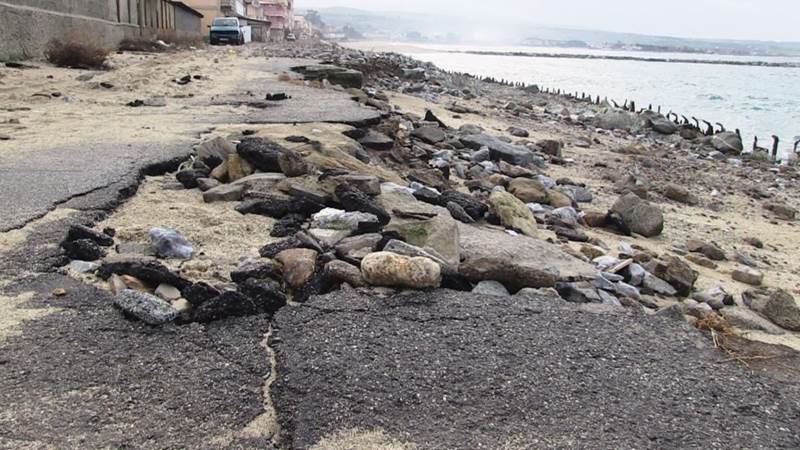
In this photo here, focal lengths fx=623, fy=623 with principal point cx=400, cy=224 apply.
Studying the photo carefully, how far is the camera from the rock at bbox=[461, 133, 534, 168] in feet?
26.7

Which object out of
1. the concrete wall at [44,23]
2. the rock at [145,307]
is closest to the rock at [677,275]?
the rock at [145,307]

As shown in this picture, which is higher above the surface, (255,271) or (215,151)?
(215,151)

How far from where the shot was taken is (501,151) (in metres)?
8.20

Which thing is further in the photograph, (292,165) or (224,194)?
(292,165)

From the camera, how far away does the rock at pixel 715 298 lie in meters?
3.59

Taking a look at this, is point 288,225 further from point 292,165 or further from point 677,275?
point 677,275

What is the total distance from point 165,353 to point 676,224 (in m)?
5.68

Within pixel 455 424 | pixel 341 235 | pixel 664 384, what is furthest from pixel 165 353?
pixel 664 384

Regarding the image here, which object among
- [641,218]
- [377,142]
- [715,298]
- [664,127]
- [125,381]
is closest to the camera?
[125,381]

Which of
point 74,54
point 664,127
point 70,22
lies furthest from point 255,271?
point 664,127

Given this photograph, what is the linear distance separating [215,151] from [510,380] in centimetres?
337

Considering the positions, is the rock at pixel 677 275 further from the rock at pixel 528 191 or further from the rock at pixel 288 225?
the rock at pixel 288 225

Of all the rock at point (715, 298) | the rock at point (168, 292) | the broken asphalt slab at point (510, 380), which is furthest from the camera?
the rock at point (715, 298)

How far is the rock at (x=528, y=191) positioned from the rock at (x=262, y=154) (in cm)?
247
